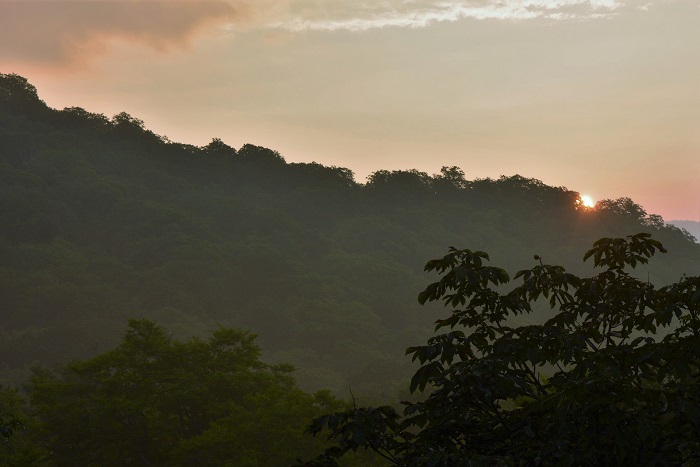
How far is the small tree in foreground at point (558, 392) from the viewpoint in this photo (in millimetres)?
7191

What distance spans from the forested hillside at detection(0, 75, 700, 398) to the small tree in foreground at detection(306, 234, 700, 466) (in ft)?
190

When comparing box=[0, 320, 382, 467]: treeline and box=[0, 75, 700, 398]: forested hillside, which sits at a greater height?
box=[0, 75, 700, 398]: forested hillside

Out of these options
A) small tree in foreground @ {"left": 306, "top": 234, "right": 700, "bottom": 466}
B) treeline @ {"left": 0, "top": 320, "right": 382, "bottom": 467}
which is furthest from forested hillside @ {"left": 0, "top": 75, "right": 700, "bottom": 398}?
small tree in foreground @ {"left": 306, "top": 234, "right": 700, "bottom": 466}

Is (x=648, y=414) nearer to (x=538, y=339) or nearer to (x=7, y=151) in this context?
(x=538, y=339)

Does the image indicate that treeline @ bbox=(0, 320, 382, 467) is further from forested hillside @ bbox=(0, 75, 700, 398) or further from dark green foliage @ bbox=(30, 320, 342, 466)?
forested hillside @ bbox=(0, 75, 700, 398)

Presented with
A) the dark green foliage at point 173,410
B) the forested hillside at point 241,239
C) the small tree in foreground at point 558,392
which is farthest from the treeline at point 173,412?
the forested hillside at point 241,239

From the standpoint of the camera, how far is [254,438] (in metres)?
29.0

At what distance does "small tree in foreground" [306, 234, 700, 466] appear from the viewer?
7191mm

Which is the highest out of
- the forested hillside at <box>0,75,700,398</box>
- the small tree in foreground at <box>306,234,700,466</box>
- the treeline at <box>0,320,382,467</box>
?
the forested hillside at <box>0,75,700,398</box>

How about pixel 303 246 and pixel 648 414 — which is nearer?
pixel 648 414

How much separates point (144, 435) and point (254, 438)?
18.5ft

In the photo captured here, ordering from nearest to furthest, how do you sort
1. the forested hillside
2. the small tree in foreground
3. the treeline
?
Answer: the small tree in foreground
the treeline
the forested hillside

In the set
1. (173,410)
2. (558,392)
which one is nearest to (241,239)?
(173,410)

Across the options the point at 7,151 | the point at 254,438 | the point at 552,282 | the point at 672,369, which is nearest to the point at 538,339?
the point at 552,282
